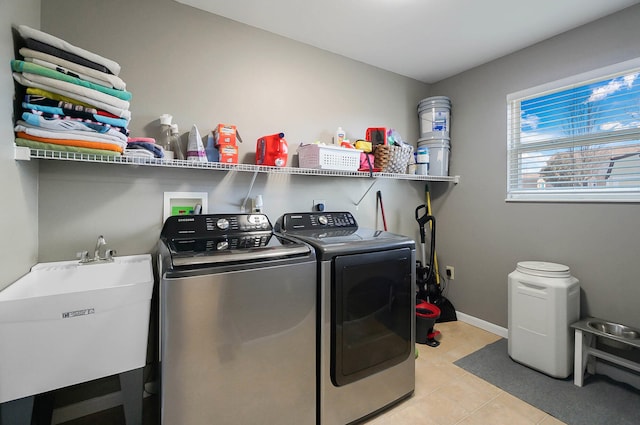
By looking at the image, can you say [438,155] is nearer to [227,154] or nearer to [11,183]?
[227,154]

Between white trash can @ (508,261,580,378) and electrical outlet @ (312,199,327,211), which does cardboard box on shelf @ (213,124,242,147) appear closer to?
Answer: electrical outlet @ (312,199,327,211)

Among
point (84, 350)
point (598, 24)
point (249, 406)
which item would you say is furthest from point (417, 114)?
point (84, 350)

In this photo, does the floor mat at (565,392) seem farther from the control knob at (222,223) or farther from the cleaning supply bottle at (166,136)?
the cleaning supply bottle at (166,136)

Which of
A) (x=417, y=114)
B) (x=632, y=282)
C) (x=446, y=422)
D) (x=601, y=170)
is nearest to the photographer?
(x=446, y=422)

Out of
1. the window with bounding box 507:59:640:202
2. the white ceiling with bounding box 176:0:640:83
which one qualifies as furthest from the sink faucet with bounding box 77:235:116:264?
the window with bounding box 507:59:640:202

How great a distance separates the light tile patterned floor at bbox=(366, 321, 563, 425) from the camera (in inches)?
61.6

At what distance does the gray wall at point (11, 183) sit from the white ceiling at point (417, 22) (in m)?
0.94

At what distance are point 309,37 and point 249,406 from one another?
2465mm

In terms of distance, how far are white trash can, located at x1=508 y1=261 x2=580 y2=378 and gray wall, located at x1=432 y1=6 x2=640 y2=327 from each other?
0.73ft

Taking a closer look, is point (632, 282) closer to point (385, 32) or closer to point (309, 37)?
point (385, 32)

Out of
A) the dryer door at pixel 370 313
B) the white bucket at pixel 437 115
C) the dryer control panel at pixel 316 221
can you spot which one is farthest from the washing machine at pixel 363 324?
the white bucket at pixel 437 115

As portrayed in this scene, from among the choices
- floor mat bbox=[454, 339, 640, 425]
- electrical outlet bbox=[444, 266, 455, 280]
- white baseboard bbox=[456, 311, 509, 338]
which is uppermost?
electrical outlet bbox=[444, 266, 455, 280]

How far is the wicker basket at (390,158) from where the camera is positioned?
2.31 m

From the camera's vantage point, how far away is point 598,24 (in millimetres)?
1990
